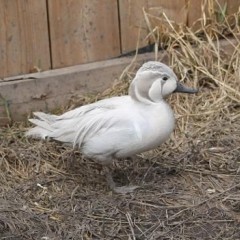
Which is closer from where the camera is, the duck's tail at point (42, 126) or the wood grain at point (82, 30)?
the duck's tail at point (42, 126)

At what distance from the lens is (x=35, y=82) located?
3.79 m

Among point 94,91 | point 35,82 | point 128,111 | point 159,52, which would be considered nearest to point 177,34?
point 159,52

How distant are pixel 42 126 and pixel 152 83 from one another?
0.53 meters

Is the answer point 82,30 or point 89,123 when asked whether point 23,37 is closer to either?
point 82,30

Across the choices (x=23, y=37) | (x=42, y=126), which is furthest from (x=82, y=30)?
(x=42, y=126)

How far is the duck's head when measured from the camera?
10.3 ft

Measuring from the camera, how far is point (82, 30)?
3902 mm

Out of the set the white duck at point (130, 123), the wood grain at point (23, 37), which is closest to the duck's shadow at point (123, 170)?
the white duck at point (130, 123)

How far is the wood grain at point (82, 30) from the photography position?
151 inches

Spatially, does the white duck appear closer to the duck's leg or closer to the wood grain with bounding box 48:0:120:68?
the duck's leg

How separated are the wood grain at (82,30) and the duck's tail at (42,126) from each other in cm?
54

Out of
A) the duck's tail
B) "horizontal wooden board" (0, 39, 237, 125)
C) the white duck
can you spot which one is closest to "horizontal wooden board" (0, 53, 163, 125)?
"horizontal wooden board" (0, 39, 237, 125)

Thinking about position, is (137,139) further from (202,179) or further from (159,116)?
(202,179)

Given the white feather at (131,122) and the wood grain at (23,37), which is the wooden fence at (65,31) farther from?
the white feather at (131,122)
